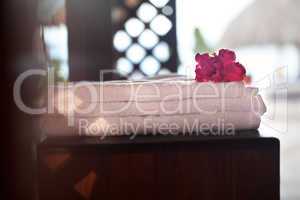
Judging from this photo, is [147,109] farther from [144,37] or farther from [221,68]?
[144,37]

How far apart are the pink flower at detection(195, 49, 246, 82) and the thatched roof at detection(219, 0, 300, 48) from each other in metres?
5.61

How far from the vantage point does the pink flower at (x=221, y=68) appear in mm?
1280

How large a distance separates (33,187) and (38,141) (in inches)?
5.3

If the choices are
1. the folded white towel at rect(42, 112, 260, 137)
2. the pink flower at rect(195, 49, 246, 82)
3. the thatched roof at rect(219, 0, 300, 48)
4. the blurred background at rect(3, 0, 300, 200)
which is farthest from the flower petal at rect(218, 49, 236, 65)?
the thatched roof at rect(219, 0, 300, 48)

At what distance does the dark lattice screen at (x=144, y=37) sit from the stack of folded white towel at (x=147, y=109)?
135cm

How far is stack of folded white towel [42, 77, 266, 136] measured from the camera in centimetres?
121

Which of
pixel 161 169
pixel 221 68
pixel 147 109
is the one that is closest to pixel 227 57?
pixel 221 68

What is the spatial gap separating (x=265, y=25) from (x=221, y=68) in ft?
20.4

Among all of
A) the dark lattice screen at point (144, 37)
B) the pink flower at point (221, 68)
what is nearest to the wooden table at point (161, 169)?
the pink flower at point (221, 68)

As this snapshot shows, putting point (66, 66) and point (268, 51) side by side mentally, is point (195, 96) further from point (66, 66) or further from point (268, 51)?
point (268, 51)

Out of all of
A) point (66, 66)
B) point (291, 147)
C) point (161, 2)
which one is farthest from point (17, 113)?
point (291, 147)

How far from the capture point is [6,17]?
3.39 ft

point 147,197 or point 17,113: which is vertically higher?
point 17,113

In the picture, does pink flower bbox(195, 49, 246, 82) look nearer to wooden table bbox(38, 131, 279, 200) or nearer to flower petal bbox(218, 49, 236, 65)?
flower petal bbox(218, 49, 236, 65)
